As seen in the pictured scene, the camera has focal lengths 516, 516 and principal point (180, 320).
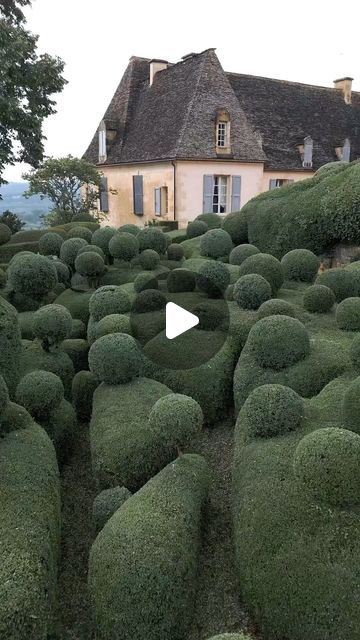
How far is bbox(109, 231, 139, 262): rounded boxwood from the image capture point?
49.0ft

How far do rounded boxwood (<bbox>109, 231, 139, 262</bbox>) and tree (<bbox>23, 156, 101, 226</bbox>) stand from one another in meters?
12.2

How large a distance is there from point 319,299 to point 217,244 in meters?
5.61

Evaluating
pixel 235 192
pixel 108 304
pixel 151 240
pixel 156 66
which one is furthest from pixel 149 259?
pixel 156 66

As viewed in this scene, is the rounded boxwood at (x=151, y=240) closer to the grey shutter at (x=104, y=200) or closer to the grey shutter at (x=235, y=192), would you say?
the grey shutter at (x=235, y=192)

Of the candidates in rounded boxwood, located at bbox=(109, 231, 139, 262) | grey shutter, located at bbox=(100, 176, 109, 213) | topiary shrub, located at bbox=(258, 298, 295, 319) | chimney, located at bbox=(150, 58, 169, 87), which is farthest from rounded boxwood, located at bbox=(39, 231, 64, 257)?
chimney, located at bbox=(150, 58, 169, 87)

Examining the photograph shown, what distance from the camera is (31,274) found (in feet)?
38.7

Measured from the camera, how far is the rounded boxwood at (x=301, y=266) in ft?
43.9

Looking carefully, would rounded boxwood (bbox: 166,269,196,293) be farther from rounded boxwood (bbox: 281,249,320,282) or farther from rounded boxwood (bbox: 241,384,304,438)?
rounded boxwood (bbox: 241,384,304,438)

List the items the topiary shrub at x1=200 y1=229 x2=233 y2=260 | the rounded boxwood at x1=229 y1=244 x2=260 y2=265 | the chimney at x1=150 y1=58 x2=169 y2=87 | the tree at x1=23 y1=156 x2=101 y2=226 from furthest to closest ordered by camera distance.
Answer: the chimney at x1=150 y1=58 x2=169 y2=87 < the tree at x1=23 y1=156 x2=101 y2=226 < the topiary shrub at x1=200 y1=229 x2=233 y2=260 < the rounded boxwood at x1=229 y1=244 x2=260 y2=265

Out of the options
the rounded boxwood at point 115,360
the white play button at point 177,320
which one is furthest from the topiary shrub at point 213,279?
the rounded boxwood at point 115,360

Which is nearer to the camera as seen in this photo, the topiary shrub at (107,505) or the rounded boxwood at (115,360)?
the topiary shrub at (107,505)

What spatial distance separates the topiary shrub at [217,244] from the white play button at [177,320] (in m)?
5.28

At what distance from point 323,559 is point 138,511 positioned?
2.18 metres

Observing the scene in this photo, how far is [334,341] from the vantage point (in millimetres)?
9922
